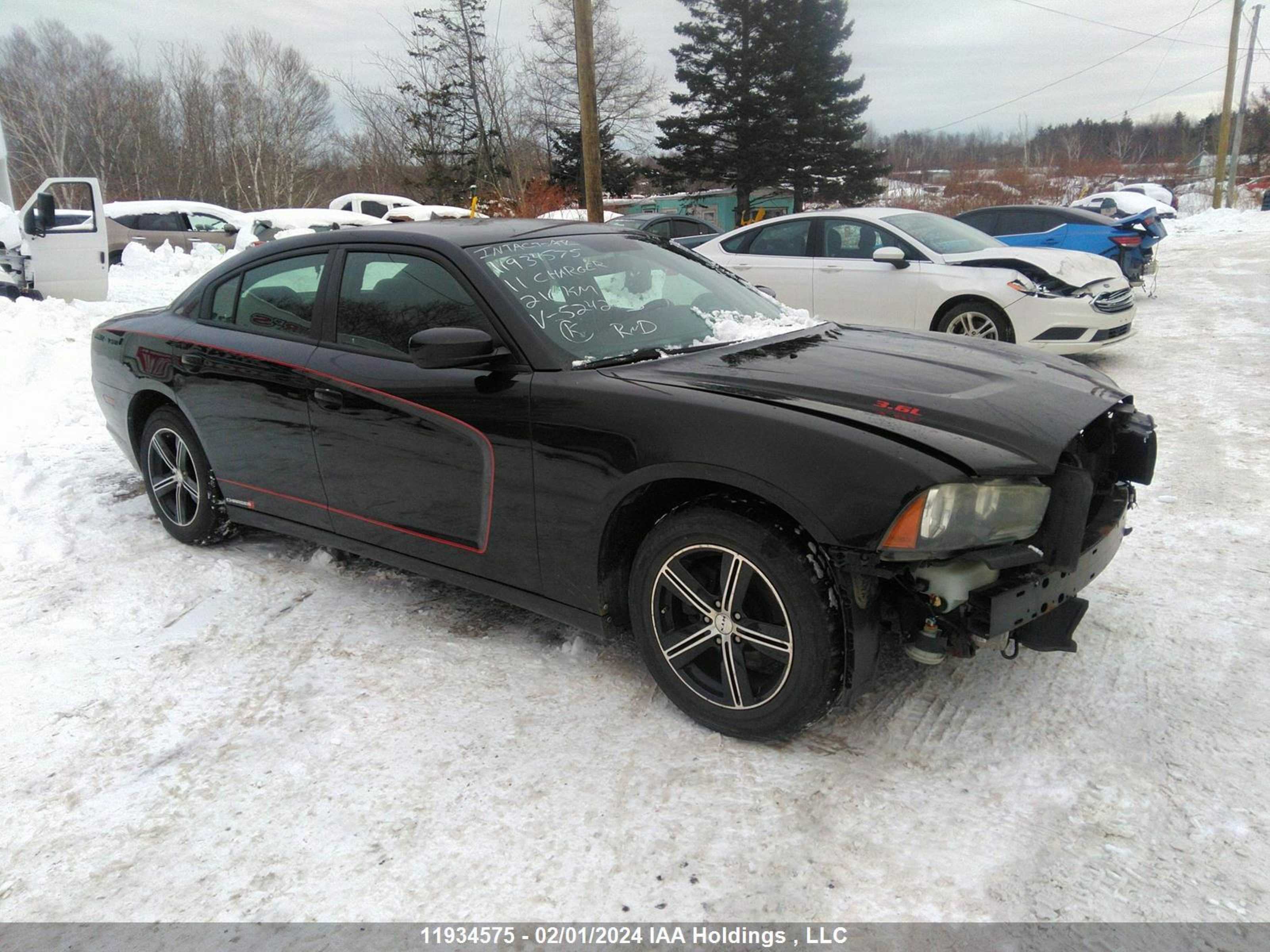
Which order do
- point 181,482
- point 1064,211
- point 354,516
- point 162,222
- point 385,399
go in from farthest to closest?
point 162,222 → point 1064,211 → point 181,482 → point 354,516 → point 385,399

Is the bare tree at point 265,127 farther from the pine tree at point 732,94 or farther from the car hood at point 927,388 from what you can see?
the car hood at point 927,388

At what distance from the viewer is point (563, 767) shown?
107 inches

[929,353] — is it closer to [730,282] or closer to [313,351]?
[730,282]

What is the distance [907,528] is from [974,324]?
6195 millimetres

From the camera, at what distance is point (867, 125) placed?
131ft

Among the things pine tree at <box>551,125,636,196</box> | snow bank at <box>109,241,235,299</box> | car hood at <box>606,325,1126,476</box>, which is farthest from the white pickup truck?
pine tree at <box>551,125,636,196</box>

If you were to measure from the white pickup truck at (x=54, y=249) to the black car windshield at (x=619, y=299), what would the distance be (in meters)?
9.67

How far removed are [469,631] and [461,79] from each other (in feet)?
103

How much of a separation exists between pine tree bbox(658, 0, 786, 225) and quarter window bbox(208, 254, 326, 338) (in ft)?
114

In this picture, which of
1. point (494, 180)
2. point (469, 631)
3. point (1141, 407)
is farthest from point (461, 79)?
point (469, 631)

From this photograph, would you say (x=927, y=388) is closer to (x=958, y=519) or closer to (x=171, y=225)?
(x=958, y=519)

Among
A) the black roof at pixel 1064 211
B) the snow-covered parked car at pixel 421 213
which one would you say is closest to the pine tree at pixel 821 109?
the snow-covered parked car at pixel 421 213

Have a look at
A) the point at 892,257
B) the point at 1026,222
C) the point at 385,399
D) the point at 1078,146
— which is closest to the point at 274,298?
the point at 385,399

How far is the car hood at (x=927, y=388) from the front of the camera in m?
2.53
